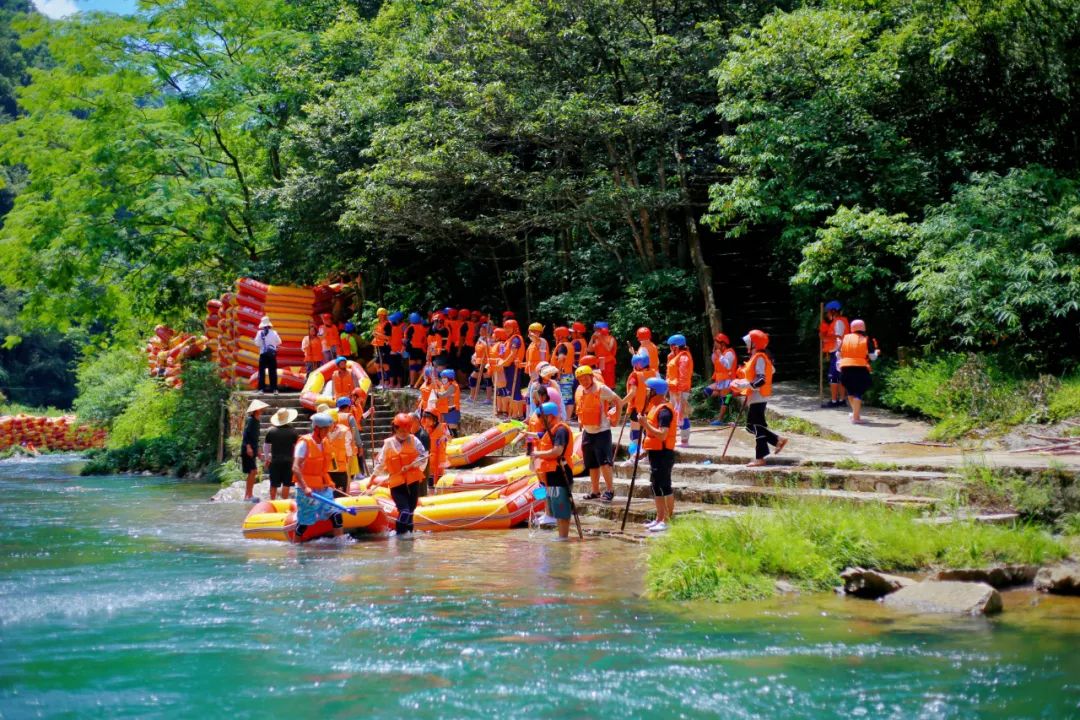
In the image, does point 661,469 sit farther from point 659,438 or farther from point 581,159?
point 581,159

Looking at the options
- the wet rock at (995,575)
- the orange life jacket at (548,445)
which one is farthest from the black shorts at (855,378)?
the wet rock at (995,575)

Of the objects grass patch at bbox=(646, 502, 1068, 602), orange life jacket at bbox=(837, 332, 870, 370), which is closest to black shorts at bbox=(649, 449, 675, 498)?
grass patch at bbox=(646, 502, 1068, 602)

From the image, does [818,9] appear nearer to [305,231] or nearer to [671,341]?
[671,341]

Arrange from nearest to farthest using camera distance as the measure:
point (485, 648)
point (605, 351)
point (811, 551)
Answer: point (485, 648) < point (811, 551) < point (605, 351)

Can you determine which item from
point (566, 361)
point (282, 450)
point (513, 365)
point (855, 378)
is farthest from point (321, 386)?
point (855, 378)

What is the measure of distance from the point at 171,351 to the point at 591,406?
18.6 m

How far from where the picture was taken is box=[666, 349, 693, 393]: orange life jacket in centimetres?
1436

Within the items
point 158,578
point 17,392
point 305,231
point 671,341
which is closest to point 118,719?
point 158,578

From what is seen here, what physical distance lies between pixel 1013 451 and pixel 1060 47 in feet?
23.6

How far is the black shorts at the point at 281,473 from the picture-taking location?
1431 cm

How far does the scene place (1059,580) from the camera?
8312 mm

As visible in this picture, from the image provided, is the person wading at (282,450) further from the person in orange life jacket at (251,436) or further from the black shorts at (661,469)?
the black shorts at (661,469)

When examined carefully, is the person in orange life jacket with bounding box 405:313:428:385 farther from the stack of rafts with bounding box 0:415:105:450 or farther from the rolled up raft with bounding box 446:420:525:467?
the stack of rafts with bounding box 0:415:105:450

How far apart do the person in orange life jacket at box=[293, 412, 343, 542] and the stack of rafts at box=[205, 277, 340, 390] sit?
10956mm
